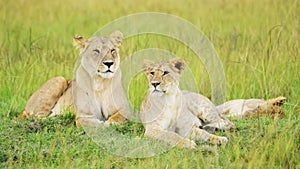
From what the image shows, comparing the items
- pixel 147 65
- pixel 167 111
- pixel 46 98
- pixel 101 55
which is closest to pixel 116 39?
pixel 101 55

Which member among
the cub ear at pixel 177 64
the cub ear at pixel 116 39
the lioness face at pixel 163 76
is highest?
the cub ear at pixel 116 39

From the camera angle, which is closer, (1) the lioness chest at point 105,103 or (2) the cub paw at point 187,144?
(2) the cub paw at point 187,144

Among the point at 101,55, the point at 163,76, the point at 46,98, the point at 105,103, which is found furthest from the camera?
the point at 46,98

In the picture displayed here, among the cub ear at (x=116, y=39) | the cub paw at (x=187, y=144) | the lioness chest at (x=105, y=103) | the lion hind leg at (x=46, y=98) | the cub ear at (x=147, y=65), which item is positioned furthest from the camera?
the lion hind leg at (x=46, y=98)

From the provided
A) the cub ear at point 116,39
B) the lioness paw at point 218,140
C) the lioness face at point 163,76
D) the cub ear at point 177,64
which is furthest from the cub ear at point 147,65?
the lioness paw at point 218,140

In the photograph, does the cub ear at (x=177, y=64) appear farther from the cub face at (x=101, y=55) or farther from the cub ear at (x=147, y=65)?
the cub face at (x=101, y=55)

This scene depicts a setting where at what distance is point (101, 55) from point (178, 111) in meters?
0.91

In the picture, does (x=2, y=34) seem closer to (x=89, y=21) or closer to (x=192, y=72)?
(x=89, y=21)

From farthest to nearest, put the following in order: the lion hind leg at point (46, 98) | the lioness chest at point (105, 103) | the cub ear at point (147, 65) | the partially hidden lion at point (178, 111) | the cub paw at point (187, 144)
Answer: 1. the lion hind leg at point (46, 98)
2. the lioness chest at point (105, 103)
3. the cub ear at point (147, 65)
4. the partially hidden lion at point (178, 111)
5. the cub paw at point (187, 144)

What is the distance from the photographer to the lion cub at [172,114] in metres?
6.09

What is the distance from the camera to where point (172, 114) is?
6.39m

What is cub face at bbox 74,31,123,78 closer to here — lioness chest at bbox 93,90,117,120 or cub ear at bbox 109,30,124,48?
cub ear at bbox 109,30,124,48

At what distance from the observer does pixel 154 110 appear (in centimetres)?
641

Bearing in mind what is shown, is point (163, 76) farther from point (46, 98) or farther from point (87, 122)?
point (46, 98)
